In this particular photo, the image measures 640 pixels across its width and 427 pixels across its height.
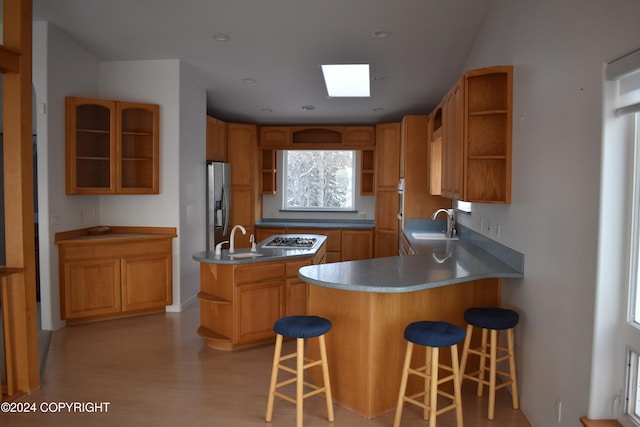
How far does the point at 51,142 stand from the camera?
174 inches

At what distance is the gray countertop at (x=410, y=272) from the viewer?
2717 mm

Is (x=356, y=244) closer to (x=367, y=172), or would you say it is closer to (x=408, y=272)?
(x=367, y=172)

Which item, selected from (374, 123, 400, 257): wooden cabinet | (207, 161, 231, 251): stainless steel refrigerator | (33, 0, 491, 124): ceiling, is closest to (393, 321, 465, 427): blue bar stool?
(33, 0, 491, 124): ceiling

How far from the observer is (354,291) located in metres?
2.89

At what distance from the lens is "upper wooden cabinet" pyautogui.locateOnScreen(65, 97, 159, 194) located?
4.65 m

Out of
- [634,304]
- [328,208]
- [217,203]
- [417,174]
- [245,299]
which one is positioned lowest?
[245,299]

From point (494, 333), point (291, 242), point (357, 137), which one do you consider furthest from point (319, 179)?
point (494, 333)

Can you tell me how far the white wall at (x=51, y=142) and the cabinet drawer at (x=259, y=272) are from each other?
1.93 m

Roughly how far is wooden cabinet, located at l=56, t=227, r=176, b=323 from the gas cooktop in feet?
3.76

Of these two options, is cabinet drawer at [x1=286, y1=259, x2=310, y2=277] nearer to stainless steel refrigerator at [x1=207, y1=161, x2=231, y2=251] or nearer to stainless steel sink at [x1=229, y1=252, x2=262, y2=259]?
stainless steel sink at [x1=229, y1=252, x2=262, y2=259]

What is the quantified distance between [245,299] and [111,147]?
87.8 inches

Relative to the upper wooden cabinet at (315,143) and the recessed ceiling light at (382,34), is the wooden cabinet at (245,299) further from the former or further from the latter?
the upper wooden cabinet at (315,143)

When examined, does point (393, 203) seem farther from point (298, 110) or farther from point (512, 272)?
point (512, 272)

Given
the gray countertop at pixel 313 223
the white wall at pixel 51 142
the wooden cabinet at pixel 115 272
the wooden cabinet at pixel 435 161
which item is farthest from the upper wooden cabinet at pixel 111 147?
the gray countertop at pixel 313 223
